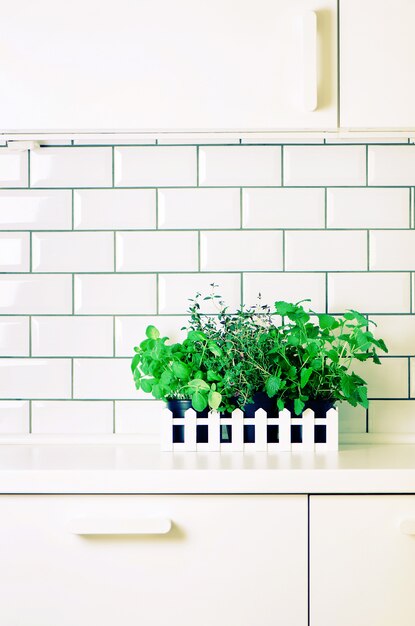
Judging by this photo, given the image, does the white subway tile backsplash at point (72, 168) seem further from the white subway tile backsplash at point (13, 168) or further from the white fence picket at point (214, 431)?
the white fence picket at point (214, 431)

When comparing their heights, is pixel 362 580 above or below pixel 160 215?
below

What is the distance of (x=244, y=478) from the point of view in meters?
1.17

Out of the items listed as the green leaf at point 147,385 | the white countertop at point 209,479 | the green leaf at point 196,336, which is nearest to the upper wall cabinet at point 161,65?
the green leaf at point 196,336

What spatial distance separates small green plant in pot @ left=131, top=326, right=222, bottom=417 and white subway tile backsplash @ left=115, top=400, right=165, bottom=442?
0.17m

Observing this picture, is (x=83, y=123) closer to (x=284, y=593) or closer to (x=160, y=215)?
(x=160, y=215)

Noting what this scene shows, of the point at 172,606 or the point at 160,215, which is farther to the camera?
the point at 160,215

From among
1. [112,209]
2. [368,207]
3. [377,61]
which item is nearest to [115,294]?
[112,209]

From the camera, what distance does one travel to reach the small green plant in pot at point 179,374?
1.36 meters

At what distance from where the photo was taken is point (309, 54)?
1300 millimetres

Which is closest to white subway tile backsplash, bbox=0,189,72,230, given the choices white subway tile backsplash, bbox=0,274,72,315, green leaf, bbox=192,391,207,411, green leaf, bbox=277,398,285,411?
white subway tile backsplash, bbox=0,274,72,315

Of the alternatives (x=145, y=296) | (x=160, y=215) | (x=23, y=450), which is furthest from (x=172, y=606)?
(x=160, y=215)

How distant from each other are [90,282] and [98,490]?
2.03 ft

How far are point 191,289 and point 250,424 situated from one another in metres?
0.40

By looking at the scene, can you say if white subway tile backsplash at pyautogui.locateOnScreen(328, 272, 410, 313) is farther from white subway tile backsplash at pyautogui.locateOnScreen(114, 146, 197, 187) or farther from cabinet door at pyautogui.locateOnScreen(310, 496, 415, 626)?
cabinet door at pyautogui.locateOnScreen(310, 496, 415, 626)
